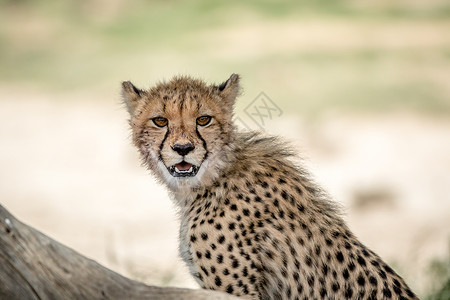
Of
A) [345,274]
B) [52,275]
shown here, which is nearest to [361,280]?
[345,274]

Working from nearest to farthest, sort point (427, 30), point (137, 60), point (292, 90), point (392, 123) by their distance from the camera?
point (392, 123), point (292, 90), point (137, 60), point (427, 30)

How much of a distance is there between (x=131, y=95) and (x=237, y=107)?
19.9 feet

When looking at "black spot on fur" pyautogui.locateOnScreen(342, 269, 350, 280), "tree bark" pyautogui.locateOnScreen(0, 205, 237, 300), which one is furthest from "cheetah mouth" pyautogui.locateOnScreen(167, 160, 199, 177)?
"black spot on fur" pyautogui.locateOnScreen(342, 269, 350, 280)

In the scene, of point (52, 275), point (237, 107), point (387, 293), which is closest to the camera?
point (52, 275)

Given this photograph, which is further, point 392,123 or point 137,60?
point 137,60

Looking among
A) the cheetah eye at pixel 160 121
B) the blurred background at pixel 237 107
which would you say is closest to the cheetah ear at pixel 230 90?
the cheetah eye at pixel 160 121

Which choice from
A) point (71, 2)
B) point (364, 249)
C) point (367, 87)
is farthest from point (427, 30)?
point (364, 249)

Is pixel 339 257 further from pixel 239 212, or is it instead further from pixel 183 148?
pixel 183 148

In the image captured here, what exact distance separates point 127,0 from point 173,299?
12.0 m

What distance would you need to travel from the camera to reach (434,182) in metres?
8.93

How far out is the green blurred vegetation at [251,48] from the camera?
37.4ft

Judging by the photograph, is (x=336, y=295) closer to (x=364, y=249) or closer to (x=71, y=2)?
(x=364, y=249)

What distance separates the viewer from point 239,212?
11.0 ft

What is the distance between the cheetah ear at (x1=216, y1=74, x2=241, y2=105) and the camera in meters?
3.53
